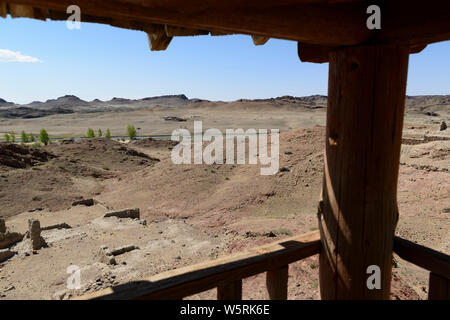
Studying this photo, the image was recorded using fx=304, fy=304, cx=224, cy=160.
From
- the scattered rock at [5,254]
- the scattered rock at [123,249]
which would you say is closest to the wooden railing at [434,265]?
the scattered rock at [123,249]

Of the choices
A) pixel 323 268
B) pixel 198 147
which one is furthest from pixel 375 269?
pixel 198 147

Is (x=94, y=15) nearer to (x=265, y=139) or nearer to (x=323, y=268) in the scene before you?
(x=323, y=268)

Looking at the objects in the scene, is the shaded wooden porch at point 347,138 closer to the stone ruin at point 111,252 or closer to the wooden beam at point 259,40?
the wooden beam at point 259,40

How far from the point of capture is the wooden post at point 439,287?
1.76 m

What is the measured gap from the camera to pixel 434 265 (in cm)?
180

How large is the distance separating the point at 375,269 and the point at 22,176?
24.0 metres

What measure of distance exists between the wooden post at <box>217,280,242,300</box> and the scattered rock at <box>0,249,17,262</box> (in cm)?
1072

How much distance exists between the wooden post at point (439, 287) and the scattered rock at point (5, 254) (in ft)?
37.6

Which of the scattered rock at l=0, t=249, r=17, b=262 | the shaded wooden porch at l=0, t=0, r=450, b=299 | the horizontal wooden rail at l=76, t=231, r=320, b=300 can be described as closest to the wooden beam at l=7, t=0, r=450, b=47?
the shaded wooden porch at l=0, t=0, r=450, b=299

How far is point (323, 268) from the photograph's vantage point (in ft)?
6.75

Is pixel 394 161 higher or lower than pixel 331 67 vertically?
lower

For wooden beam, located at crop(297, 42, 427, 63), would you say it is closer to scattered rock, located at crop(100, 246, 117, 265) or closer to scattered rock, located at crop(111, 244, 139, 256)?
scattered rock, located at crop(100, 246, 117, 265)

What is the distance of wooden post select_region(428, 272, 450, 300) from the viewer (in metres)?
1.76

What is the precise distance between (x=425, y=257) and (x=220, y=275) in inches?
50.3
